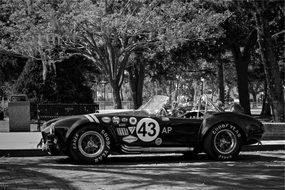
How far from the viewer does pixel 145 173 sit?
781cm

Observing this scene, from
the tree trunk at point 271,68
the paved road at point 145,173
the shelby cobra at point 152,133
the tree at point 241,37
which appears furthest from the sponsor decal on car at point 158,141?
the tree at point 241,37

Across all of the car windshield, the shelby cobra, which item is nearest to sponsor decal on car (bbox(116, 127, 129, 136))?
the shelby cobra

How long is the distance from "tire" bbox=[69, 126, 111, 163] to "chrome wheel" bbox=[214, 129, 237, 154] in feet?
7.37

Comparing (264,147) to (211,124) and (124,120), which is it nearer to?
(211,124)

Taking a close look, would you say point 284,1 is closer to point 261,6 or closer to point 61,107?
point 261,6

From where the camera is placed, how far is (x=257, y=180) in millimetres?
7172

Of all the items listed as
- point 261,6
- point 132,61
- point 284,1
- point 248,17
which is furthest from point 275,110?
point 132,61

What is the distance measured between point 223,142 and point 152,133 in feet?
4.98

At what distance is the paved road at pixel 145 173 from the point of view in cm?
670

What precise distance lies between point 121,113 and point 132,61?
2165 centimetres

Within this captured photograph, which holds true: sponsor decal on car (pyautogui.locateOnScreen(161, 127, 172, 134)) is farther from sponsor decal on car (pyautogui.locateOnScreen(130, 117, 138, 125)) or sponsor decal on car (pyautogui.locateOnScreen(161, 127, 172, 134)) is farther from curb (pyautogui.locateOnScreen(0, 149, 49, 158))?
curb (pyautogui.locateOnScreen(0, 149, 49, 158))

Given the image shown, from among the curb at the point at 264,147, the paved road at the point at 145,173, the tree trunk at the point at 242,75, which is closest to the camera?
the paved road at the point at 145,173

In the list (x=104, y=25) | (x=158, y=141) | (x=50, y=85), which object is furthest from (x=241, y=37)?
(x=158, y=141)

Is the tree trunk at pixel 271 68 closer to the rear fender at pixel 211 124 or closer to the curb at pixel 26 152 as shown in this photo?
the rear fender at pixel 211 124
